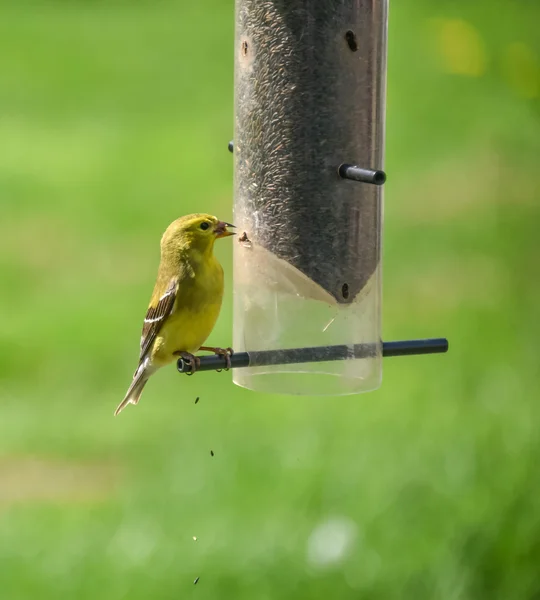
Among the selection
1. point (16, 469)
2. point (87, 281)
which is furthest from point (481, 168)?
point (16, 469)

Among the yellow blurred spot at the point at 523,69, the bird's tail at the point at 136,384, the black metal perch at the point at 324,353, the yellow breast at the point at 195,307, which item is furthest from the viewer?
the yellow blurred spot at the point at 523,69

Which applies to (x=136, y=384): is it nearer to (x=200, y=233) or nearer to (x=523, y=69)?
(x=200, y=233)

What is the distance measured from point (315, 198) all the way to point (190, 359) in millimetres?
645

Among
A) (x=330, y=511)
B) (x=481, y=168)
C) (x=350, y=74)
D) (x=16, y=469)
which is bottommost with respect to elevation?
(x=16, y=469)

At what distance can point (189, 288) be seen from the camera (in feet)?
13.8

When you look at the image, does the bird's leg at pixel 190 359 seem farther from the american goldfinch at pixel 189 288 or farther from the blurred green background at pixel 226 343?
the blurred green background at pixel 226 343

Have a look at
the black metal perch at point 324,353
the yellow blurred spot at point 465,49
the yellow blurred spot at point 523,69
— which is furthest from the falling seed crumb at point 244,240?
the yellow blurred spot at point 465,49

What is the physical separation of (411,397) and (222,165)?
5.61 m

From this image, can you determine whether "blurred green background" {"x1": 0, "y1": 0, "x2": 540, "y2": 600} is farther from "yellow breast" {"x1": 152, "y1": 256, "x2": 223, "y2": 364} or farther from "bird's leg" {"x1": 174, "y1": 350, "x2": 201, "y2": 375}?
"bird's leg" {"x1": 174, "y1": 350, "x2": 201, "y2": 375}

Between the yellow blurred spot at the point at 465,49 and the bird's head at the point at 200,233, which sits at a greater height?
the yellow blurred spot at the point at 465,49

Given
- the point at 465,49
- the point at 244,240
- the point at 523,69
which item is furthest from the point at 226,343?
the point at 244,240

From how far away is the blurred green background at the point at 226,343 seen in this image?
6.06 m

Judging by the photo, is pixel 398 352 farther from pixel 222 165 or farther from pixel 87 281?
pixel 222 165

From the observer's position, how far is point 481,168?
13547 millimetres
